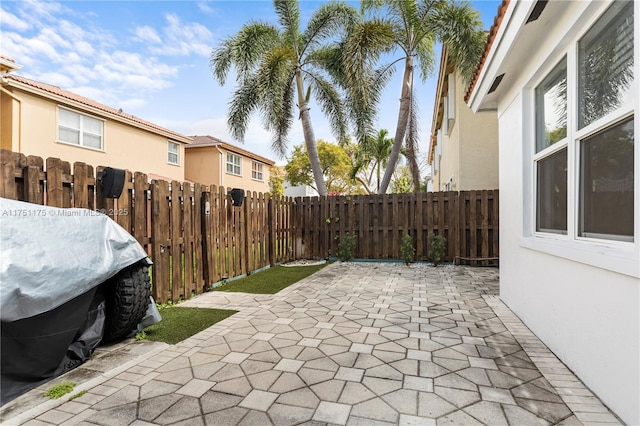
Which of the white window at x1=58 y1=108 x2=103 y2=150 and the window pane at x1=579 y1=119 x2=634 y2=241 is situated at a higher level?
the white window at x1=58 y1=108 x2=103 y2=150

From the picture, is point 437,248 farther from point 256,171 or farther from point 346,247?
point 256,171

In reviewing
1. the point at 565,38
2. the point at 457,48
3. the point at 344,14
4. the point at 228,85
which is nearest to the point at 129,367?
the point at 565,38

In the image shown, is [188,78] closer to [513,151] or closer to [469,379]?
[513,151]

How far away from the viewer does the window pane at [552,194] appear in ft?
9.79

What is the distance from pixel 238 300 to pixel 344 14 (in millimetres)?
11135

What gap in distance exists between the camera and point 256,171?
970 inches

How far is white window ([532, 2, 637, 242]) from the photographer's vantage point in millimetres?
2053

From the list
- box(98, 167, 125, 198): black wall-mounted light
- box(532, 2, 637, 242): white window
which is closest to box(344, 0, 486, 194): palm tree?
box(532, 2, 637, 242): white window

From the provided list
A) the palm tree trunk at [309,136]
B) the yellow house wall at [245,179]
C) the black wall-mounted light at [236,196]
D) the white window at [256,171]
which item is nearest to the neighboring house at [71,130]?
the yellow house wall at [245,179]

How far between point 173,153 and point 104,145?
4.29 m

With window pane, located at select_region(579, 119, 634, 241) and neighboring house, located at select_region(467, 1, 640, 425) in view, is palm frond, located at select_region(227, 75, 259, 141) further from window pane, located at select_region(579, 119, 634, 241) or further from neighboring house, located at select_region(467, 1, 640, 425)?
window pane, located at select_region(579, 119, 634, 241)

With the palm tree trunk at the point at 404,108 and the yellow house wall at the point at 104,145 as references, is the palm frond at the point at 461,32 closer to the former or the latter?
the palm tree trunk at the point at 404,108

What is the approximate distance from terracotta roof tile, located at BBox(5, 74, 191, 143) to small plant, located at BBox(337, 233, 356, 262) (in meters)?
11.6

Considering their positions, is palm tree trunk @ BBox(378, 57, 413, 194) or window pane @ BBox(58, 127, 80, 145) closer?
palm tree trunk @ BBox(378, 57, 413, 194)
